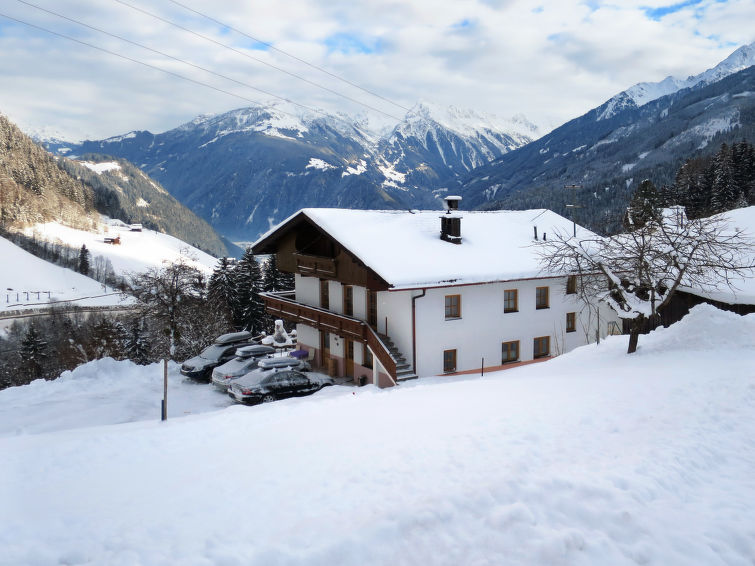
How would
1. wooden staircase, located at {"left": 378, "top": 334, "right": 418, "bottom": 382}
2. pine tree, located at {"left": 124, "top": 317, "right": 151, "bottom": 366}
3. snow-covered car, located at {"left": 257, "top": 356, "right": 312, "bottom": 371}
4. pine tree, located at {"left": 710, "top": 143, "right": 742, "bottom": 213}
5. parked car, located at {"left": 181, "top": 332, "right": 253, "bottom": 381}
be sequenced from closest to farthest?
wooden staircase, located at {"left": 378, "top": 334, "right": 418, "bottom": 382}, snow-covered car, located at {"left": 257, "top": 356, "right": 312, "bottom": 371}, parked car, located at {"left": 181, "top": 332, "right": 253, "bottom": 381}, pine tree, located at {"left": 124, "top": 317, "right": 151, "bottom": 366}, pine tree, located at {"left": 710, "top": 143, "right": 742, "bottom": 213}

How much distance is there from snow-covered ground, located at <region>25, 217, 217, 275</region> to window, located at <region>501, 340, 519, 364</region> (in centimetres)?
11841

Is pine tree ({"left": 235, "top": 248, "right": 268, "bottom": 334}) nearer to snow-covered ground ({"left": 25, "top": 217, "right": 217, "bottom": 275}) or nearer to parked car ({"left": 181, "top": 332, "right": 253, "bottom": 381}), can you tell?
parked car ({"left": 181, "top": 332, "right": 253, "bottom": 381})

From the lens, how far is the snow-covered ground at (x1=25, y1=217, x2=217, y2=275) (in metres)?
145

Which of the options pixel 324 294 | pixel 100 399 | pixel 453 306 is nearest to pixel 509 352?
pixel 453 306

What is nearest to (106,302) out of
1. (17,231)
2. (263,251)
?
(17,231)

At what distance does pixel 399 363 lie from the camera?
21781 mm

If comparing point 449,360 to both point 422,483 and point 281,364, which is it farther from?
point 422,483

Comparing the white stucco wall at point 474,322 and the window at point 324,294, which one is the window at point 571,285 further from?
the window at point 324,294

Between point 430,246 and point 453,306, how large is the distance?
11.6 ft

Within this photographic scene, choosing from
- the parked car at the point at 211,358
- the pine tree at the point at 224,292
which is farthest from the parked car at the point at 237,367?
the pine tree at the point at 224,292

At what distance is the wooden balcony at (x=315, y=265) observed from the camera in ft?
82.4

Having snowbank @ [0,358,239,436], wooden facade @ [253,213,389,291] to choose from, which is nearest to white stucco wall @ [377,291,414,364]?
wooden facade @ [253,213,389,291]

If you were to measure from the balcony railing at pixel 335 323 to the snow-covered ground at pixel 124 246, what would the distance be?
108496mm

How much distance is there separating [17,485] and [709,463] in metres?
11.0
